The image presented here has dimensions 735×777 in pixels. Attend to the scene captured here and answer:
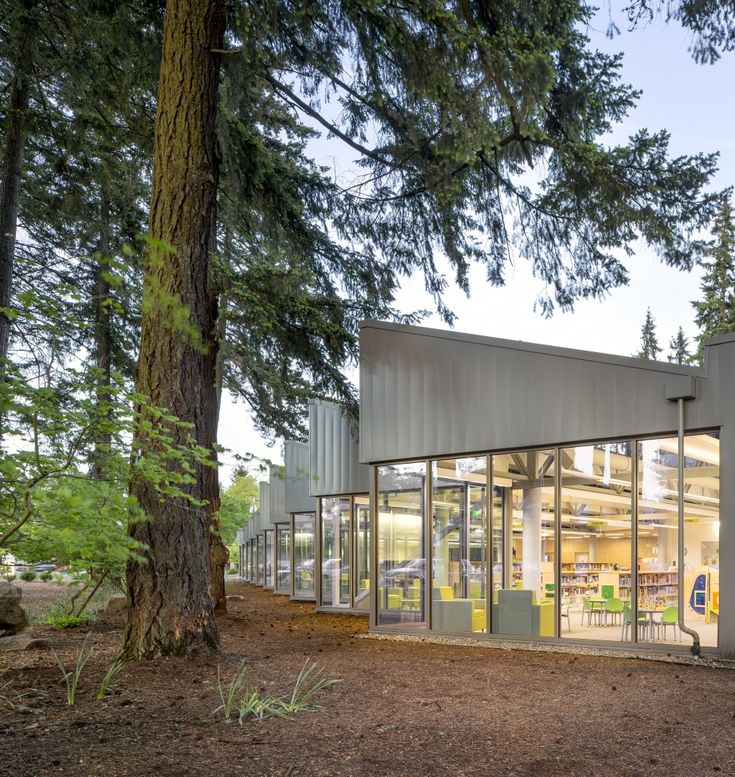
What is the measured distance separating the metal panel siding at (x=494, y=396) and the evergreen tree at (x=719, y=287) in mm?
22266

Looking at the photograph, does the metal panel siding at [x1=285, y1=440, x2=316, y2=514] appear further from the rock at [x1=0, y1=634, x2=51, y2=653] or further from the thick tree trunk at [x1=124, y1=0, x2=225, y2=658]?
the thick tree trunk at [x1=124, y1=0, x2=225, y2=658]

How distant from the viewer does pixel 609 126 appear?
34.6 ft

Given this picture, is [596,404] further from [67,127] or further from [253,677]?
[67,127]

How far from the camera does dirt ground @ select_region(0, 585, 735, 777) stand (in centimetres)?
472

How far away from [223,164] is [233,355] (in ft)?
11.9

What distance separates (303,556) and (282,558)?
5.24m

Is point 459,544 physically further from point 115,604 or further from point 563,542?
point 115,604

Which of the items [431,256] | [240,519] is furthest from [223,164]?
[240,519]

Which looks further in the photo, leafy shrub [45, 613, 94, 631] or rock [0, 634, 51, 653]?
leafy shrub [45, 613, 94, 631]

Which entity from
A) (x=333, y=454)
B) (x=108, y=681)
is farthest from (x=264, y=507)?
(x=108, y=681)

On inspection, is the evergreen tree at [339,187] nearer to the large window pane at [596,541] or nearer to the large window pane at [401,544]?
the large window pane at [401,544]

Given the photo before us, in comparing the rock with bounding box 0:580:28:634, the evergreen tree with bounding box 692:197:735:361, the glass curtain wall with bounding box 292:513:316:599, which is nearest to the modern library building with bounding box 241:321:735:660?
the rock with bounding box 0:580:28:634

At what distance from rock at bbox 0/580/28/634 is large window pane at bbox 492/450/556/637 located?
269 inches

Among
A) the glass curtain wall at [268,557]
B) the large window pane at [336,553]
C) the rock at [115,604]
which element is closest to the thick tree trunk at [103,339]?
the rock at [115,604]
